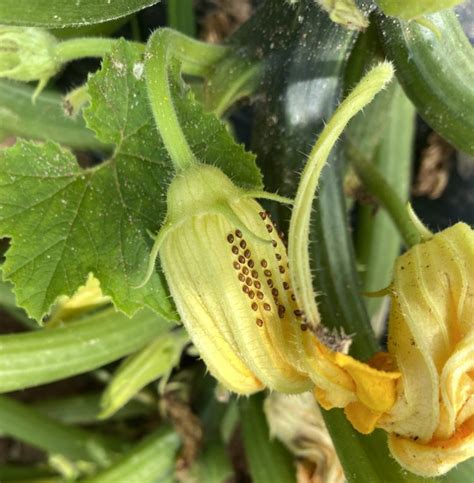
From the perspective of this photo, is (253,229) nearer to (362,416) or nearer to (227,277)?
(227,277)

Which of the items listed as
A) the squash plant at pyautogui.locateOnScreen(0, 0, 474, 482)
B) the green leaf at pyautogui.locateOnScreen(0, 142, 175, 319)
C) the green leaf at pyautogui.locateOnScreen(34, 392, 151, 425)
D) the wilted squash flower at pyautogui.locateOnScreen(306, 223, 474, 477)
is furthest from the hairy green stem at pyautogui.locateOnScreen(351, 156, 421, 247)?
the green leaf at pyautogui.locateOnScreen(34, 392, 151, 425)

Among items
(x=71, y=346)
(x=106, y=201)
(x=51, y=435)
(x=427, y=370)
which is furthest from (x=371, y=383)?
(x=51, y=435)

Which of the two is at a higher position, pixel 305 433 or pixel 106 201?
pixel 106 201

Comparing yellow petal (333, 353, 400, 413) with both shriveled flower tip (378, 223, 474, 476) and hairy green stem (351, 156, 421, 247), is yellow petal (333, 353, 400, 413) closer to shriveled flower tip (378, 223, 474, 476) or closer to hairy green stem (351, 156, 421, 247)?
shriveled flower tip (378, 223, 474, 476)

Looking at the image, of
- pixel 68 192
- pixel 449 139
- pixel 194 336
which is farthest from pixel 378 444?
pixel 68 192

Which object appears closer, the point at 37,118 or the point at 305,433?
the point at 305,433

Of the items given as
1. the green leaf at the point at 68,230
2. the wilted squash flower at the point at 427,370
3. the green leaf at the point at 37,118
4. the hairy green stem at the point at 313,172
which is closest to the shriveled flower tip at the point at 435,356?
the wilted squash flower at the point at 427,370
